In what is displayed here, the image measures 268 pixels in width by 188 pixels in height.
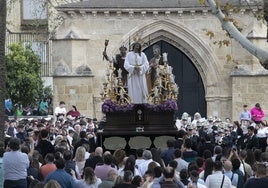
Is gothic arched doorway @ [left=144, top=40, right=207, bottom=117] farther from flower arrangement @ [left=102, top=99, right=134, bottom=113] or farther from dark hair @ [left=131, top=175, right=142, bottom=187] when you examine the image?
dark hair @ [left=131, top=175, right=142, bottom=187]

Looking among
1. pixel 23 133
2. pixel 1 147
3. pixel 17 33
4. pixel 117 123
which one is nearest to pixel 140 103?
pixel 117 123

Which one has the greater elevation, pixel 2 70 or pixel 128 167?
pixel 2 70

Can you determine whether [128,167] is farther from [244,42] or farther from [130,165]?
[244,42]

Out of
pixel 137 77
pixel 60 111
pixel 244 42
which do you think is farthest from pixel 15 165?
pixel 60 111

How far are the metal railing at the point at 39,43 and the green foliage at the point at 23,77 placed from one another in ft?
9.91

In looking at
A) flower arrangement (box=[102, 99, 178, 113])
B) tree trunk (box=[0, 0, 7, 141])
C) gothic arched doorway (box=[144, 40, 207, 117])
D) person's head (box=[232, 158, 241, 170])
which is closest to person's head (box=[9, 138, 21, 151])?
person's head (box=[232, 158, 241, 170])

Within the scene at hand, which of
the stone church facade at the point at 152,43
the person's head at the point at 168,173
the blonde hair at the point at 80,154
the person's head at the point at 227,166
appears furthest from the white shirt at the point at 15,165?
the stone church facade at the point at 152,43

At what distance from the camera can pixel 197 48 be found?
163ft

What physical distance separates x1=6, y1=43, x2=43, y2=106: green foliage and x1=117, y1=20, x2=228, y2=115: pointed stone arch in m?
6.76

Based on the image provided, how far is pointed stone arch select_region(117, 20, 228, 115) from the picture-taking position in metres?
49.0

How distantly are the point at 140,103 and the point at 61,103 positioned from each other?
11.4 meters

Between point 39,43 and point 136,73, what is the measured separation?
27.4 metres

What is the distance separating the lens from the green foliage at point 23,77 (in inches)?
2136

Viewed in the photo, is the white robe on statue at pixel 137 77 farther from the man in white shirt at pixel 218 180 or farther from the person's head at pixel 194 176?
the person's head at pixel 194 176
